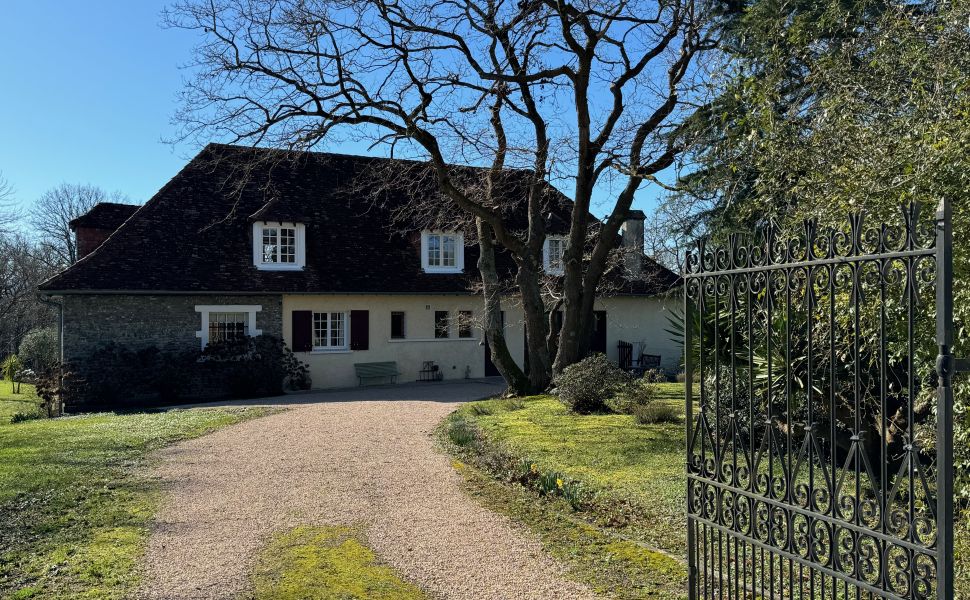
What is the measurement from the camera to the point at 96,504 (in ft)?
25.6

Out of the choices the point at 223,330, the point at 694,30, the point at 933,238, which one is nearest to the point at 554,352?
the point at 694,30

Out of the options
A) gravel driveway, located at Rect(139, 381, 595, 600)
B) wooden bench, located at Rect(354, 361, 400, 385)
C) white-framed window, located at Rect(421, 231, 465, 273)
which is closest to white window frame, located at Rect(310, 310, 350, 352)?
wooden bench, located at Rect(354, 361, 400, 385)

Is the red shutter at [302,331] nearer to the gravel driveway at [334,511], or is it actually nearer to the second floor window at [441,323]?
the second floor window at [441,323]

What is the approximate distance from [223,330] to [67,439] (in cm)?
843

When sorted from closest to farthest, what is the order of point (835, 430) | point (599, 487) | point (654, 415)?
point (835, 430), point (599, 487), point (654, 415)

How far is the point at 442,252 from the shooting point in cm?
2359

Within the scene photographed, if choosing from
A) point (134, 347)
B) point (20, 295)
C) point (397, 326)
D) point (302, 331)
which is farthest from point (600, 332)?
point (20, 295)

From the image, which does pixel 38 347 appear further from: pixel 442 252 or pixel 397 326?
pixel 442 252

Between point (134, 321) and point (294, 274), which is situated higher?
point (294, 274)

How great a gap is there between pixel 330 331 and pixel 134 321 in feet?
17.5

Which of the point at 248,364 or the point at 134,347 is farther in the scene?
the point at 248,364

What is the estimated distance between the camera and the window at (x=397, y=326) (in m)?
22.9

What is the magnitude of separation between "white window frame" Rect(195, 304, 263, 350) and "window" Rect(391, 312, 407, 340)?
4210 mm

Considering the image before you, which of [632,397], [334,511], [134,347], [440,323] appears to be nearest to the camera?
[334,511]
